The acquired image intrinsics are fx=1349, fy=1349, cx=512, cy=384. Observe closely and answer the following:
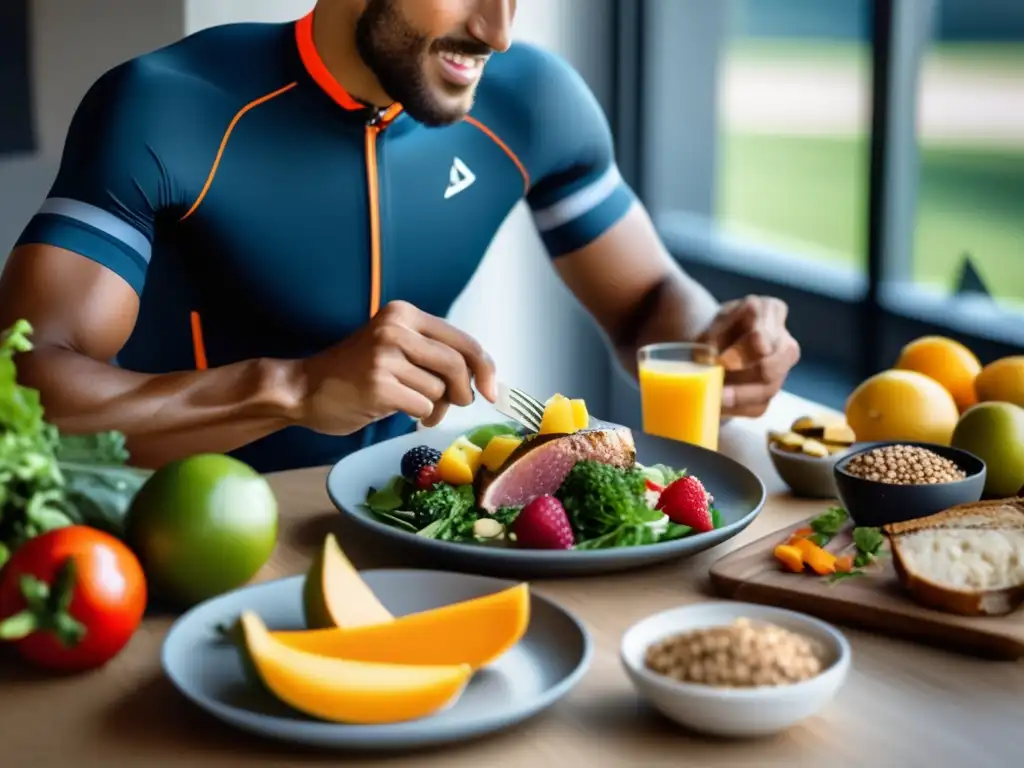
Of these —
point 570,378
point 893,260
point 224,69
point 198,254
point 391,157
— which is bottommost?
point 570,378

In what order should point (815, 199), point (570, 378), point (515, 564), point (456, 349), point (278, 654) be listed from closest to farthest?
point (278, 654) < point (515, 564) < point (456, 349) < point (570, 378) < point (815, 199)

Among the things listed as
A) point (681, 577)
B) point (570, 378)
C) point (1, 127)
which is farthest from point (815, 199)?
point (681, 577)

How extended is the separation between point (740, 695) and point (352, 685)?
0.25 meters

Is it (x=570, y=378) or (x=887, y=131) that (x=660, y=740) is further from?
(x=570, y=378)

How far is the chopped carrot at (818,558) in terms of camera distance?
1.15m

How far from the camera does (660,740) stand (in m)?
0.90

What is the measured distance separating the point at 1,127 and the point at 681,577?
2002 millimetres

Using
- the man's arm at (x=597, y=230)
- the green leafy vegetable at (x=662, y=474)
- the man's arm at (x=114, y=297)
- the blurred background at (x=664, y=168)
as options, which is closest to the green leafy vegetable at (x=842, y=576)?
the green leafy vegetable at (x=662, y=474)

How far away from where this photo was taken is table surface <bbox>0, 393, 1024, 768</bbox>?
0.88 meters

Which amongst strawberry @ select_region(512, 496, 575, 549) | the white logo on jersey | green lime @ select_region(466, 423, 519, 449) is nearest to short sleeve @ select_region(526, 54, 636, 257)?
the white logo on jersey

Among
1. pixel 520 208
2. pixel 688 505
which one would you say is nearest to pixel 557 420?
pixel 688 505

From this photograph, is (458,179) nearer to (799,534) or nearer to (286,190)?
(286,190)

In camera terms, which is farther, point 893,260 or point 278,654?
point 893,260

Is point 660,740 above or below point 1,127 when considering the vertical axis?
below
